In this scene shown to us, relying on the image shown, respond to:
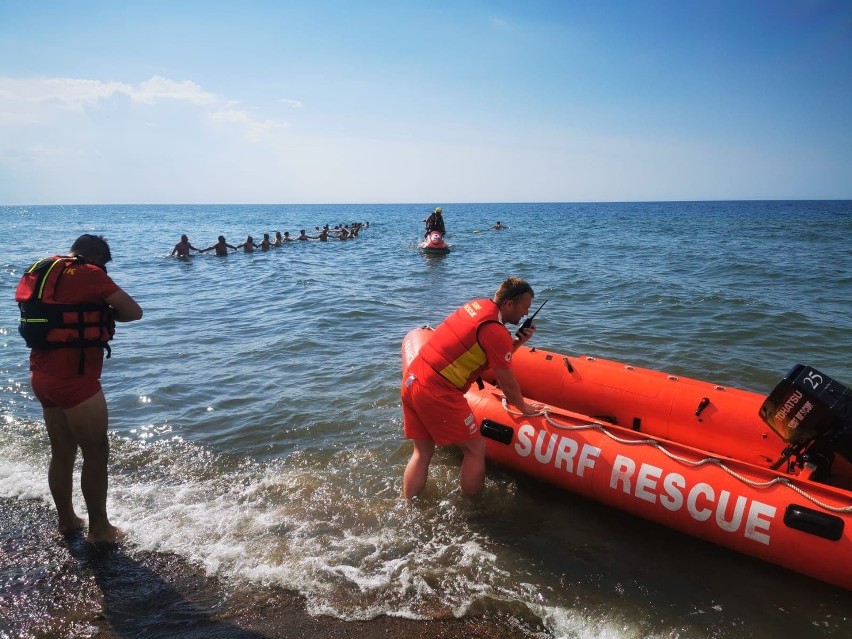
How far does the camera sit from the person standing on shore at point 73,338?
2891 mm

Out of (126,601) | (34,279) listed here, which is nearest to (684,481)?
(126,601)

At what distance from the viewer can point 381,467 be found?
4.49 meters

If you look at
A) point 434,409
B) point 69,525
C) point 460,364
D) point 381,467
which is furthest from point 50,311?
point 381,467

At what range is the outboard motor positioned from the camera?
3.40m

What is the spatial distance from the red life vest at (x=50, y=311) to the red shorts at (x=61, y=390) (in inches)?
5.4

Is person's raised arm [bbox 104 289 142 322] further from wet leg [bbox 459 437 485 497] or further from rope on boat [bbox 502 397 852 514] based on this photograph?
rope on boat [bbox 502 397 852 514]

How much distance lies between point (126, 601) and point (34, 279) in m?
1.85

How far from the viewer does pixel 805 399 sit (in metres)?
3.46

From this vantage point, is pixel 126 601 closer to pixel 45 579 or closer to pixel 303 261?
pixel 45 579

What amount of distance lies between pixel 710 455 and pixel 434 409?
193 cm

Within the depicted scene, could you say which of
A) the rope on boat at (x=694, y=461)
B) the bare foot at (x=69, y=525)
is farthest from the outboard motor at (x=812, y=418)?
the bare foot at (x=69, y=525)

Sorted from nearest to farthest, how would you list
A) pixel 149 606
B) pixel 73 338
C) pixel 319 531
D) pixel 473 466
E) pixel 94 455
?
pixel 149 606
pixel 73 338
pixel 94 455
pixel 319 531
pixel 473 466

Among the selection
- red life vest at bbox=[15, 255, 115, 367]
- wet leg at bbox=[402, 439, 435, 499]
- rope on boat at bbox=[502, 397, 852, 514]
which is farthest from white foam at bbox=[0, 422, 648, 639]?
red life vest at bbox=[15, 255, 115, 367]

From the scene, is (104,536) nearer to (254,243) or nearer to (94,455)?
(94,455)
